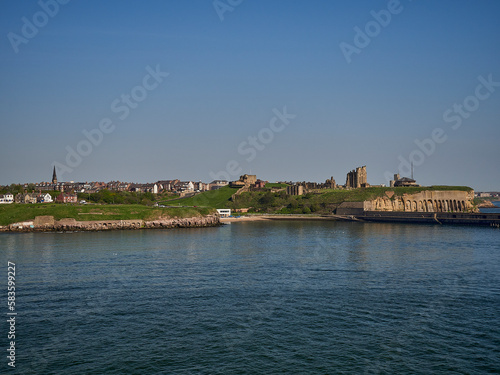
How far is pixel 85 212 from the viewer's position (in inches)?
3745

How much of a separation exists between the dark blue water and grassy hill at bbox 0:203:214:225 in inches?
1677

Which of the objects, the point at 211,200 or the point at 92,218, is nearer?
the point at 92,218

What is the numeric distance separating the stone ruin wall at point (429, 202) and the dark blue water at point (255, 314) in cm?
9431

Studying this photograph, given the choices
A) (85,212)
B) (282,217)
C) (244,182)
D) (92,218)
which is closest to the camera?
(92,218)

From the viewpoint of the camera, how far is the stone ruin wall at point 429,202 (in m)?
142

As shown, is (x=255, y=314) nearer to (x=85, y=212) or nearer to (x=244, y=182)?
(x=85, y=212)

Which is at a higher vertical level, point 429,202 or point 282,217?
point 429,202

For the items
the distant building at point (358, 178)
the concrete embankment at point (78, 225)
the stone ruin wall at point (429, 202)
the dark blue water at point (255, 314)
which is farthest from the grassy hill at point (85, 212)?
the distant building at point (358, 178)

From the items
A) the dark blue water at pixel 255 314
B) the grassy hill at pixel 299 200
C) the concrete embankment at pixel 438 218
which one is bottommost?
the dark blue water at pixel 255 314

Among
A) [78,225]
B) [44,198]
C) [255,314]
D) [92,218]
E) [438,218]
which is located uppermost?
[44,198]

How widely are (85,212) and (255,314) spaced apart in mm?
75171

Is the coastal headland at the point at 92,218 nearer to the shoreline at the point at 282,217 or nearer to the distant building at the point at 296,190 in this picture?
the shoreline at the point at 282,217

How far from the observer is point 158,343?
915 inches

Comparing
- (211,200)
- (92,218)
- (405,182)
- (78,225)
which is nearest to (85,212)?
(92,218)
